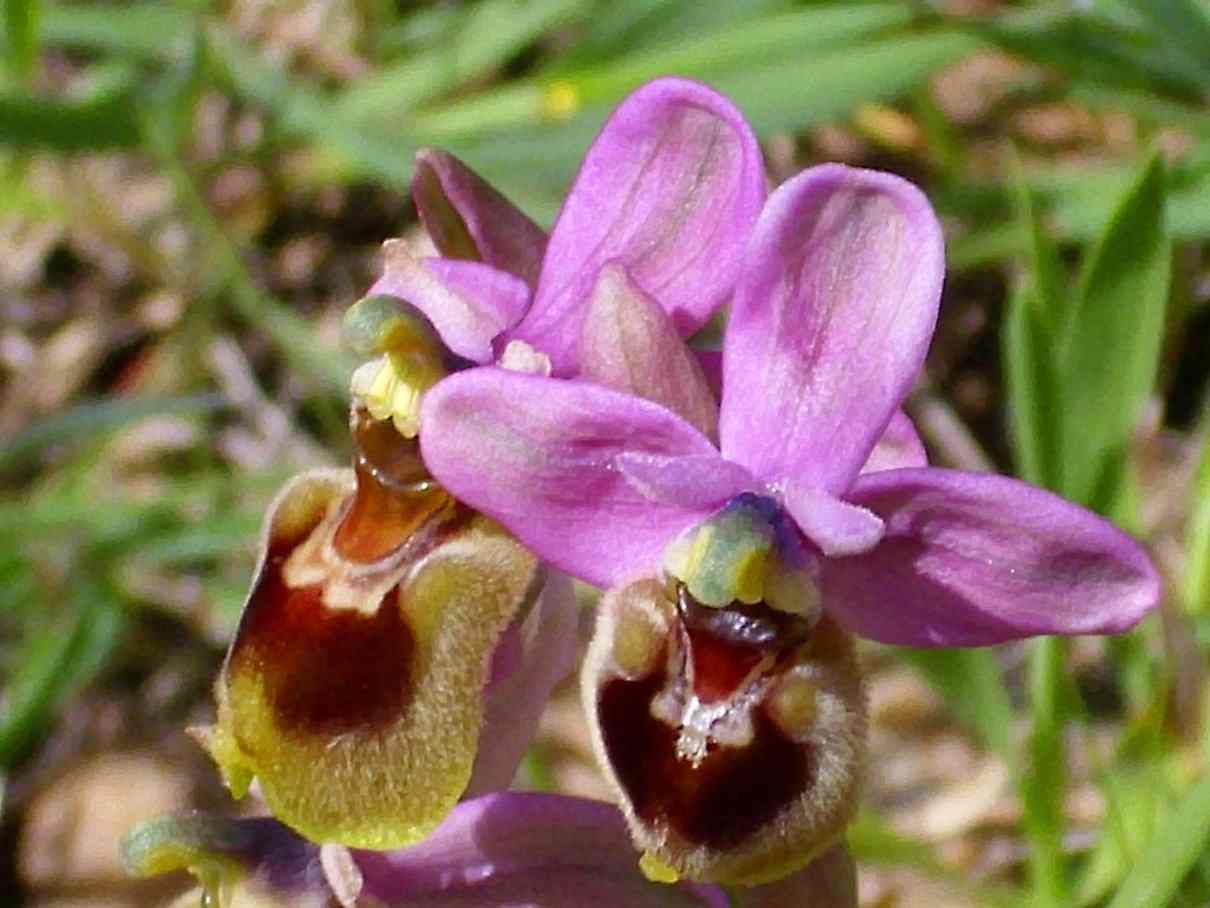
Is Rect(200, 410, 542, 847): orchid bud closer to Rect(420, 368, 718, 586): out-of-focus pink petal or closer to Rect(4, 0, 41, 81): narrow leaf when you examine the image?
Rect(420, 368, 718, 586): out-of-focus pink petal

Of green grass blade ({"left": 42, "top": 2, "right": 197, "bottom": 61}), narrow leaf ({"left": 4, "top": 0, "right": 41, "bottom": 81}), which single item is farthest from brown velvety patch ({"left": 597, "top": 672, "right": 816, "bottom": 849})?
green grass blade ({"left": 42, "top": 2, "right": 197, "bottom": 61})

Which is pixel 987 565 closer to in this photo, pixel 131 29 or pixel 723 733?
pixel 723 733

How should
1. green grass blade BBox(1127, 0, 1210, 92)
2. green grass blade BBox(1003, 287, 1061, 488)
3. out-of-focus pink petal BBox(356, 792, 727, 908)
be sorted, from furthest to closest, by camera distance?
1. green grass blade BBox(1127, 0, 1210, 92)
2. green grass blade BBox(1003, 287, 1061, 488)
3. out-of-focus pink petal BBox(356, 792, 727, 908)

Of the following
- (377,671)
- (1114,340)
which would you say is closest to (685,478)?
(377,671)

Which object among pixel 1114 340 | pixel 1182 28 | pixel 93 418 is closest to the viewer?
pixel 1114 340

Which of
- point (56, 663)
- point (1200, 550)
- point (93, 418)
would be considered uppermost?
point (1200, 550)

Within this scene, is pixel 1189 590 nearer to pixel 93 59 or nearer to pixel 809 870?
pixel 809 870
